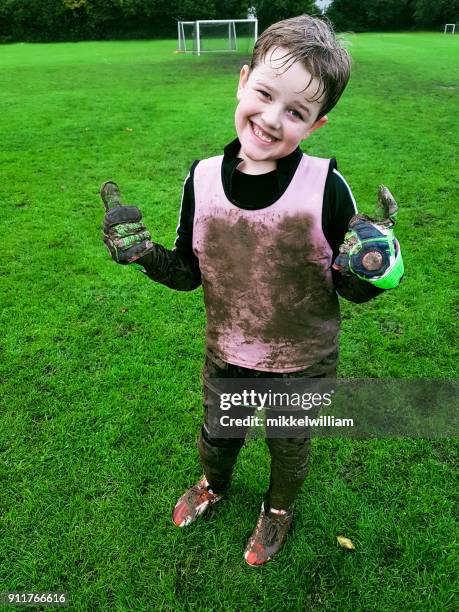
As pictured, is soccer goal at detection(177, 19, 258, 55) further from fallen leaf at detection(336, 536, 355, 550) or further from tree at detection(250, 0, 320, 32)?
fallen leaf at detection(336, 536, 355, 550)

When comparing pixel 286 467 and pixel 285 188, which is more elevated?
pixel 285 188

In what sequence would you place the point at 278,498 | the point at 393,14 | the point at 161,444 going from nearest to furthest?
the point at 278,498 → the point at 161,444 → the point at 393,14

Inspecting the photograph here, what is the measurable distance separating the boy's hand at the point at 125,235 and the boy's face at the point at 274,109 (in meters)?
0.43

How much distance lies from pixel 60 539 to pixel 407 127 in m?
8.39

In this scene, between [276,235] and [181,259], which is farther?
[181,259]

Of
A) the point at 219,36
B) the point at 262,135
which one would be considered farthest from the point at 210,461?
the point at 219,36

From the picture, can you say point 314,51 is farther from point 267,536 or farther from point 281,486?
point 267,536

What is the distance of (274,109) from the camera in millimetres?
1430

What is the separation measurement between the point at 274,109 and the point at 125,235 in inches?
24.4

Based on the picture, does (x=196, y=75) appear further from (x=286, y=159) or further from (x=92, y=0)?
(x=92, y=0)

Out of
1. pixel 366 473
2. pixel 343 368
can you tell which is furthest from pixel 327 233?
pixel 343 368

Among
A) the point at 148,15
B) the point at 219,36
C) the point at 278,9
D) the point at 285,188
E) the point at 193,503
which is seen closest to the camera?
the point at 285,188

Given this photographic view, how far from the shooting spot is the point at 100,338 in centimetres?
350

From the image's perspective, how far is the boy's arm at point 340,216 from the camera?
5.04 ft
